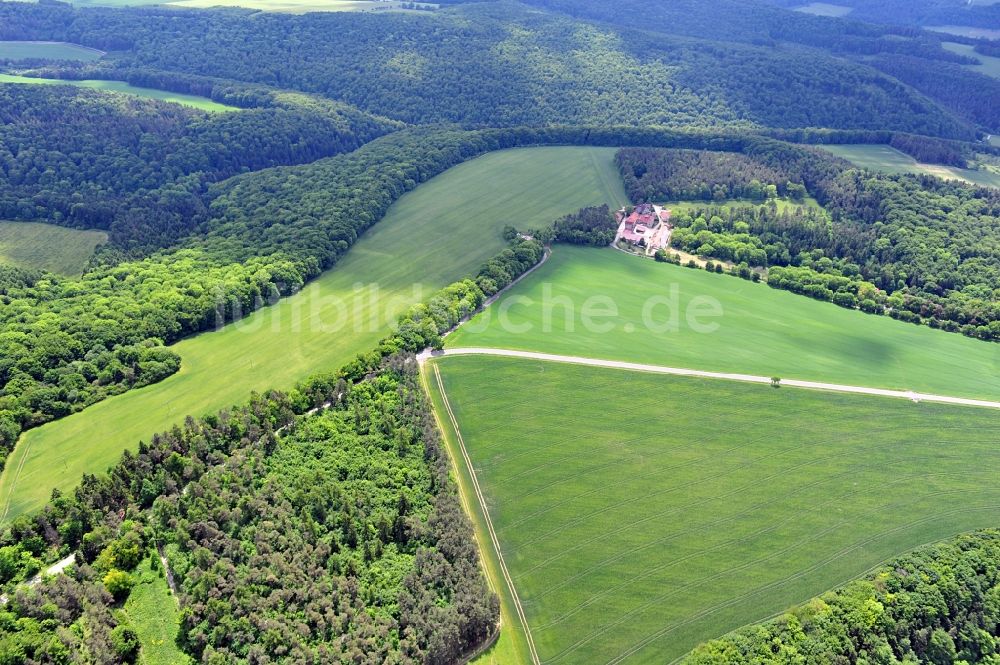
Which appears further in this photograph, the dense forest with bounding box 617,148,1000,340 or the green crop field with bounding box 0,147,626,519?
the dense forest with bounding box 617,148,1000,340

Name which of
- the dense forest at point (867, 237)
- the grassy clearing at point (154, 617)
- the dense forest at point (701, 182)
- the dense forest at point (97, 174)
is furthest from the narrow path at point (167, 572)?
the dense forest at point (701, 182)

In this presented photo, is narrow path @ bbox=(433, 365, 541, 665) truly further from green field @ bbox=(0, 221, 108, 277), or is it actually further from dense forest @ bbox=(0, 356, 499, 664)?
green field @ bbox=(0, 221, 108, 277)

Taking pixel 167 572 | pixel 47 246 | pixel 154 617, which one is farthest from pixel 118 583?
pixel 47 246

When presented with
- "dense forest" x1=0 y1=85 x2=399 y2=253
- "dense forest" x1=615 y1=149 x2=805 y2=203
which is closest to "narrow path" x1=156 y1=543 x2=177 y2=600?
"dense forest" x1=0 y1=85 x2=399 y2=253

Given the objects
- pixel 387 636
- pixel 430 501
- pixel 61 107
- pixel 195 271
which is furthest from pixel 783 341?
pixel 61 107

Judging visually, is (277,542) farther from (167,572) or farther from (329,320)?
(329,320)

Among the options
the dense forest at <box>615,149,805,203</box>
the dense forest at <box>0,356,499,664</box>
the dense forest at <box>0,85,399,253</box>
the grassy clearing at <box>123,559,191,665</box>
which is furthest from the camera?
the dense forest at <box>615,149,805,203</box>
